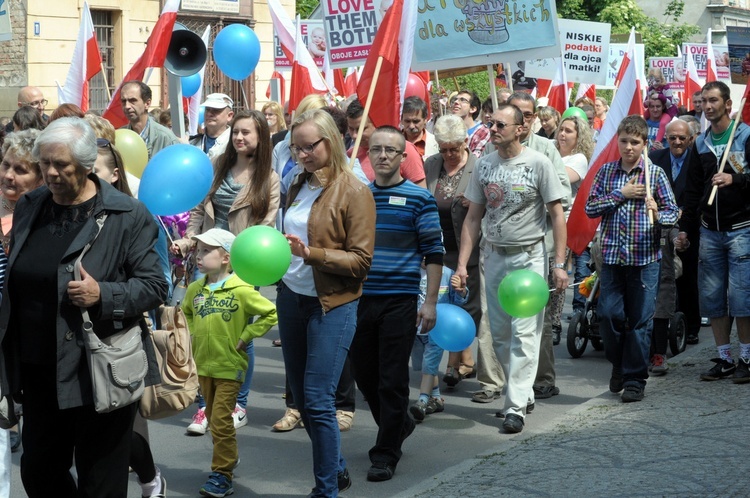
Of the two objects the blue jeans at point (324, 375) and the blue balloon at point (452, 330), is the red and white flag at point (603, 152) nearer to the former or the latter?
the blue balloon at point (452, 330)

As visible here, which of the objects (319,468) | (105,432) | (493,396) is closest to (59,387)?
(105,432)

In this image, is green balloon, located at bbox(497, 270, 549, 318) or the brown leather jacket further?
green balloon, located at bbox(497, 270, 549, 318)

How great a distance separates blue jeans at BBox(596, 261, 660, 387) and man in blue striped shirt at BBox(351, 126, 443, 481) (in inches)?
81.6

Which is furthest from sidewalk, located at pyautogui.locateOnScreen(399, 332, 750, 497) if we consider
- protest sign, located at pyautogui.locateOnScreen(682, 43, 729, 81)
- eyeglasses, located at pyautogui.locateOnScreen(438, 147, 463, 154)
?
protest sign, located at pyautogui.locateOnScreen(682, 43, 729, 81)

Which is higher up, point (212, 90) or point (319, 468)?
point (212, 90)

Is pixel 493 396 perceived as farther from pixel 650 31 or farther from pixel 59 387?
pixel 650 31

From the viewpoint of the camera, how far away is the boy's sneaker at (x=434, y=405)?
26.0ft

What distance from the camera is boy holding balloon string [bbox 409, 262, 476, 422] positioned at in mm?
7637

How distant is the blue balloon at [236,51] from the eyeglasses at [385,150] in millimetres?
6502

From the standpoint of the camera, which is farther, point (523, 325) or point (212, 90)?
point (212, 90)

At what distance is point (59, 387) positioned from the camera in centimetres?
432

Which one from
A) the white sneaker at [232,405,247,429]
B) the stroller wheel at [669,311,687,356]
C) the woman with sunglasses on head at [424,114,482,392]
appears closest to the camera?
the white sneaker at [232,405,247,429]

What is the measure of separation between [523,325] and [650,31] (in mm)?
40971

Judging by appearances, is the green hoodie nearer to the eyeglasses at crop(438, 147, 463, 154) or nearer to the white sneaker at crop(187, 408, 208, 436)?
the white sneaker at crop(187, 408, 208, 436)
